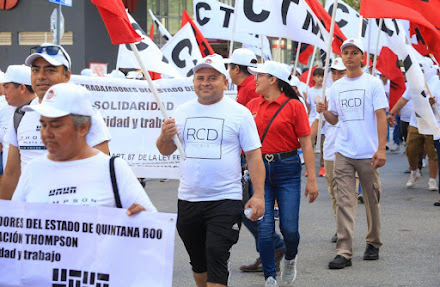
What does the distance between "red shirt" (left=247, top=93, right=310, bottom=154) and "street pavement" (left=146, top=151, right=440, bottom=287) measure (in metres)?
1.22

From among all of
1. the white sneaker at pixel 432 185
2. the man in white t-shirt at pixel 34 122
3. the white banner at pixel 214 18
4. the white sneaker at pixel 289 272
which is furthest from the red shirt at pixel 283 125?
the white sneaker at pixel 432 185

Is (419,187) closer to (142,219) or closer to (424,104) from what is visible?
(424,104)

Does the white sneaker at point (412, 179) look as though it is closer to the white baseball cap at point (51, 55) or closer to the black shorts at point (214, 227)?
the black shorts at point (214, 227)

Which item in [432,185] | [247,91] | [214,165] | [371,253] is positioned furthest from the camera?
[432,185]

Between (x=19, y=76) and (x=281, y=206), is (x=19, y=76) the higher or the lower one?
the higher one

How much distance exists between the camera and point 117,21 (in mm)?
6023

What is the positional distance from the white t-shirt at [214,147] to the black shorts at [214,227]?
0.05 metres

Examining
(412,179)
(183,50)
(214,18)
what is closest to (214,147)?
(183,50)

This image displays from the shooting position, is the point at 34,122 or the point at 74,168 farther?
the point at 34,122

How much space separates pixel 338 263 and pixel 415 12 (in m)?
2.53

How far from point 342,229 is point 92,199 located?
4.31 meters

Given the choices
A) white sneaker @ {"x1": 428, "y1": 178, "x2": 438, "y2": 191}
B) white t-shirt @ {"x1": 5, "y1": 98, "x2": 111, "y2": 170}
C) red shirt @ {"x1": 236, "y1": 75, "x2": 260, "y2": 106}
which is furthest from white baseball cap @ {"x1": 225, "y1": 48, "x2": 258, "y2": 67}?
white sneaker @ {"x1": 428, "y1": 178, "x2": 438, "y2": 191}

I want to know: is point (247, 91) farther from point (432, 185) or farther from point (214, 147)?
point (432, 185)

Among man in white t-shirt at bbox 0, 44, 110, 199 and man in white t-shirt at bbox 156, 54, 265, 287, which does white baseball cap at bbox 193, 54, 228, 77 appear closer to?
man in white t-shirt at bbox 156, 54, 265, 287
